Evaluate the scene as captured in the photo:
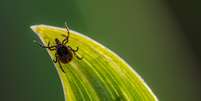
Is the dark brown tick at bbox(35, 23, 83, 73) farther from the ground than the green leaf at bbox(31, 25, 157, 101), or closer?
farther from the ground

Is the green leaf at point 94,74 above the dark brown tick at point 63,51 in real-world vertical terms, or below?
below

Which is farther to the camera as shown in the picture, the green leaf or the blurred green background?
the green leaf

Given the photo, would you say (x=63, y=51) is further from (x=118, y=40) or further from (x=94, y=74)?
(x=118, y=40)

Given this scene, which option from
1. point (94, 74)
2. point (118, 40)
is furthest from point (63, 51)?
point (118, 40)

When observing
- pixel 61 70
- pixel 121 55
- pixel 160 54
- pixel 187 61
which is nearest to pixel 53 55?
pixel 61 70

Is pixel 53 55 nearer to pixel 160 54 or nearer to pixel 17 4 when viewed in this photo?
pixel 17 4

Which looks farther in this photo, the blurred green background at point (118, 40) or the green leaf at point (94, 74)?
the green leaf at point (94, 74)
